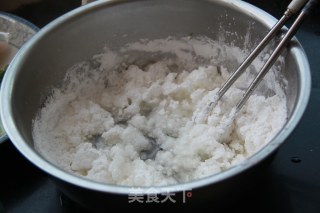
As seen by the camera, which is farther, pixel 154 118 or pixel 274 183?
pixel 154 118

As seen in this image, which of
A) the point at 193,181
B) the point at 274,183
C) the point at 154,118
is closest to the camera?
the point at 193,181

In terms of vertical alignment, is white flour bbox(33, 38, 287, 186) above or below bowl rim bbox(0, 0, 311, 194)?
below

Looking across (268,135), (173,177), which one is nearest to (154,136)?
(173,177)

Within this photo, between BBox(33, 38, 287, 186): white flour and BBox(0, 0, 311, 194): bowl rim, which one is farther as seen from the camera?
BBox(33, 38, 287, 186): white flour

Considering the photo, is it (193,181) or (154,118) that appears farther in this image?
(154,118)

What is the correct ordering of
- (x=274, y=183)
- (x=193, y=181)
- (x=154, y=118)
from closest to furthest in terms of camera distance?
(x=193, y=181) < (x=274, y=183) < (x=154, y=118)

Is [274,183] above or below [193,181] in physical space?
below

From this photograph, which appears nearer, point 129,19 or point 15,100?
point 15,100

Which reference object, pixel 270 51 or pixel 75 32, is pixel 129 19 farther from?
pixel 270 51
